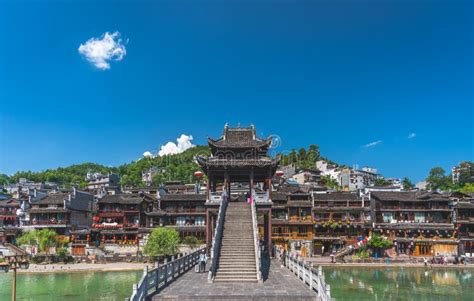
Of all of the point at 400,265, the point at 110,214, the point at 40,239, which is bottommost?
the point at 400,265

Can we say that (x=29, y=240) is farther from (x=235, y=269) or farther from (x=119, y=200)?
(x=235, y=269)

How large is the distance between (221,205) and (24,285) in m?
29.3

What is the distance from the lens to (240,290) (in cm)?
1900

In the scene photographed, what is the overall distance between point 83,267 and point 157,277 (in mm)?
43851

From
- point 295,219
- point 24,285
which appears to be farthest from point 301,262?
point 295,219

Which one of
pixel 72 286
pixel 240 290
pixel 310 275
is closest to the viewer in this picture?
pixel 240 290

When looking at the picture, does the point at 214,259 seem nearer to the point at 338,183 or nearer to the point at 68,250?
the point at 68,250

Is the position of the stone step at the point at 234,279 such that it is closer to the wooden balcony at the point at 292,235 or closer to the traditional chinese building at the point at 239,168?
the traditional chinese building at the point at 239,168

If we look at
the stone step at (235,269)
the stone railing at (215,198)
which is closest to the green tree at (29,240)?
the stone railing at (215,198)

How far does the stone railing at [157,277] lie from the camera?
53.1 ft

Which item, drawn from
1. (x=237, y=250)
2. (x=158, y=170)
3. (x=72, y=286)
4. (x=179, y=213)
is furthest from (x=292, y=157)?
(x=237, y=250)

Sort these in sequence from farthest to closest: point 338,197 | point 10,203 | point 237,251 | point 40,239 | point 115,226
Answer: point 10,203
point 338,197
point 115,226
point 40,239
point 237,251

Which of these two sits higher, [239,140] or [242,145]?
[239,140]

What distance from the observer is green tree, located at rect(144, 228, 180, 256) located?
190 ft
